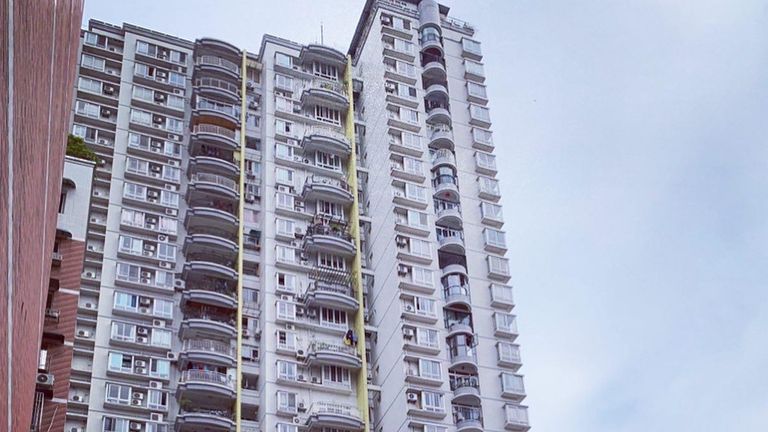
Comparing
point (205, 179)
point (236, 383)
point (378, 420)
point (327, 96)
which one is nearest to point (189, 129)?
point (205, 179)

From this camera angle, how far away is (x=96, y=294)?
161ft

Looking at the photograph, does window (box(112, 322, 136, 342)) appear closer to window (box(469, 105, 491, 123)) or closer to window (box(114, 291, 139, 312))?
window (box(114, 291, 139, 312))

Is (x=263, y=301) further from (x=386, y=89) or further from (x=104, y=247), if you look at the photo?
(x=386, y=89)

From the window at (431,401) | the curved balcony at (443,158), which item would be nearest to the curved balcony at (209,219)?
the curved balcony at (443,158)

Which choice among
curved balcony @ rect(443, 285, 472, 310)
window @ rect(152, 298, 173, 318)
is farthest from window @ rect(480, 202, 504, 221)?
window @ rect(152, 298, 173, 318)

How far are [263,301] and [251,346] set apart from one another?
2.42m

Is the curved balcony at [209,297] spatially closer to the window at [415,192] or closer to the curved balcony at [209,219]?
the curved balcony at [209,219]

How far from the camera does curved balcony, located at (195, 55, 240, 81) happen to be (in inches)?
2426

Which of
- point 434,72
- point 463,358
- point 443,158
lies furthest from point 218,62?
point 463,358

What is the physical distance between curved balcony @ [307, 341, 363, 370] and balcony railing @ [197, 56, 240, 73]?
20.3m

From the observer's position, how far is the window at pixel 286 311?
51.6m

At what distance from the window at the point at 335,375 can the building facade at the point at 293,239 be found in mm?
111

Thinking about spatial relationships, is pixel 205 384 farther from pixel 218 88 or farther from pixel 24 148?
pixel 24 148

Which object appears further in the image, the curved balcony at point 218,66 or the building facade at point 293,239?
the curved balcony at point 218,66
